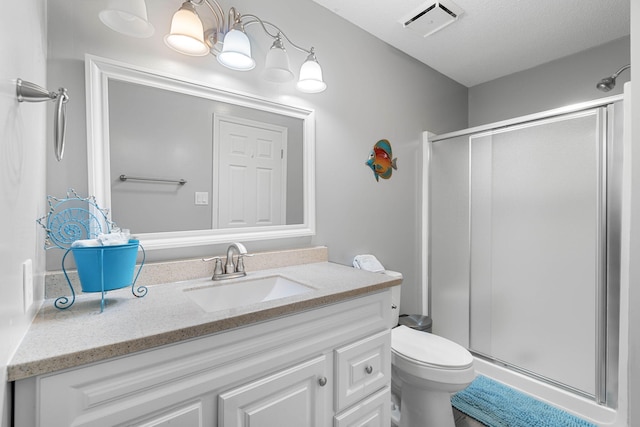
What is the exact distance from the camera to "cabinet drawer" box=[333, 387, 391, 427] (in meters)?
1.09

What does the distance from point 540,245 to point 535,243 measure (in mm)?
30

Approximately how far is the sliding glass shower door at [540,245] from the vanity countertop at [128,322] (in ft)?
4.52

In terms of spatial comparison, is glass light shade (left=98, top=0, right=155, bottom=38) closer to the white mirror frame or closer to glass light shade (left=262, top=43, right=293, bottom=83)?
the white mirror frame

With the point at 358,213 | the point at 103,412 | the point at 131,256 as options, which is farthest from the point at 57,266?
the point at 358,213

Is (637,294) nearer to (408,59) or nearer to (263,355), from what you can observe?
(263,355)

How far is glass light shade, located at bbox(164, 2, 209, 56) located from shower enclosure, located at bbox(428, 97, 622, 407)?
1.85m

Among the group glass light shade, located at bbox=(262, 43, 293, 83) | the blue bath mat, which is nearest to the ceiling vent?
glass light shade, located at bbox=(262, 43, 293, 83)

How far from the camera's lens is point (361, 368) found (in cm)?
115

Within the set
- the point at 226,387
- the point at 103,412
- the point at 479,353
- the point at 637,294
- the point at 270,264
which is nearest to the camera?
the point at 103,412

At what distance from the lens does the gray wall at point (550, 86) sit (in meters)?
2.13

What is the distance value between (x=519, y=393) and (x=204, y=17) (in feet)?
9.07

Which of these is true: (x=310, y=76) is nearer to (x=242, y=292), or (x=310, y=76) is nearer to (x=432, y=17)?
(x=432, y=17)

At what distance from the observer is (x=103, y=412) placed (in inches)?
26.6

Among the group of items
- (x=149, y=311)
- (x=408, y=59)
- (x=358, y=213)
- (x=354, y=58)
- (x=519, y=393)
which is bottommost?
Answer: (x=519, y=393)
